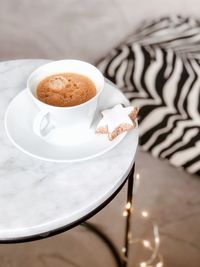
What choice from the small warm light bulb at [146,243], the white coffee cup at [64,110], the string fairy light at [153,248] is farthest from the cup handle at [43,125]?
the small warm light bulb at [146,243]

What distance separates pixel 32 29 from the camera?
1.62 metres

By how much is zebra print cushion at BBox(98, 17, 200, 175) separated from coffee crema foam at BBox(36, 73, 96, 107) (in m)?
0.53

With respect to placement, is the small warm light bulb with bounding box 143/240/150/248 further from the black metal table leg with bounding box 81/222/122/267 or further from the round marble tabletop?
the round marble tabletop

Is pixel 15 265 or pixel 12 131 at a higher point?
pixel 12 131

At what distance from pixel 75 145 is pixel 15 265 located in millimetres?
470

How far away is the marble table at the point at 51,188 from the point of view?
61 centimetres

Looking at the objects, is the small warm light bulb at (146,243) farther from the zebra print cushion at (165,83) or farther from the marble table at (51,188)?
the marble table at (51,188)

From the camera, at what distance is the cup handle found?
2.27ft

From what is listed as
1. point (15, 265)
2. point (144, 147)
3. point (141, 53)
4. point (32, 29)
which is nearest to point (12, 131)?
point (15, 265)

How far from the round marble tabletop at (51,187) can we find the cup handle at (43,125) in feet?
0.14

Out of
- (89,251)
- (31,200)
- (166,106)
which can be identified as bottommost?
(89,251)

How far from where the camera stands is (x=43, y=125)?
70cm

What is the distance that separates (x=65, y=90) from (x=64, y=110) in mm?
82

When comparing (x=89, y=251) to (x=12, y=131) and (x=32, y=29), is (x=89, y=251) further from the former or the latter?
(x=32, y=29)
